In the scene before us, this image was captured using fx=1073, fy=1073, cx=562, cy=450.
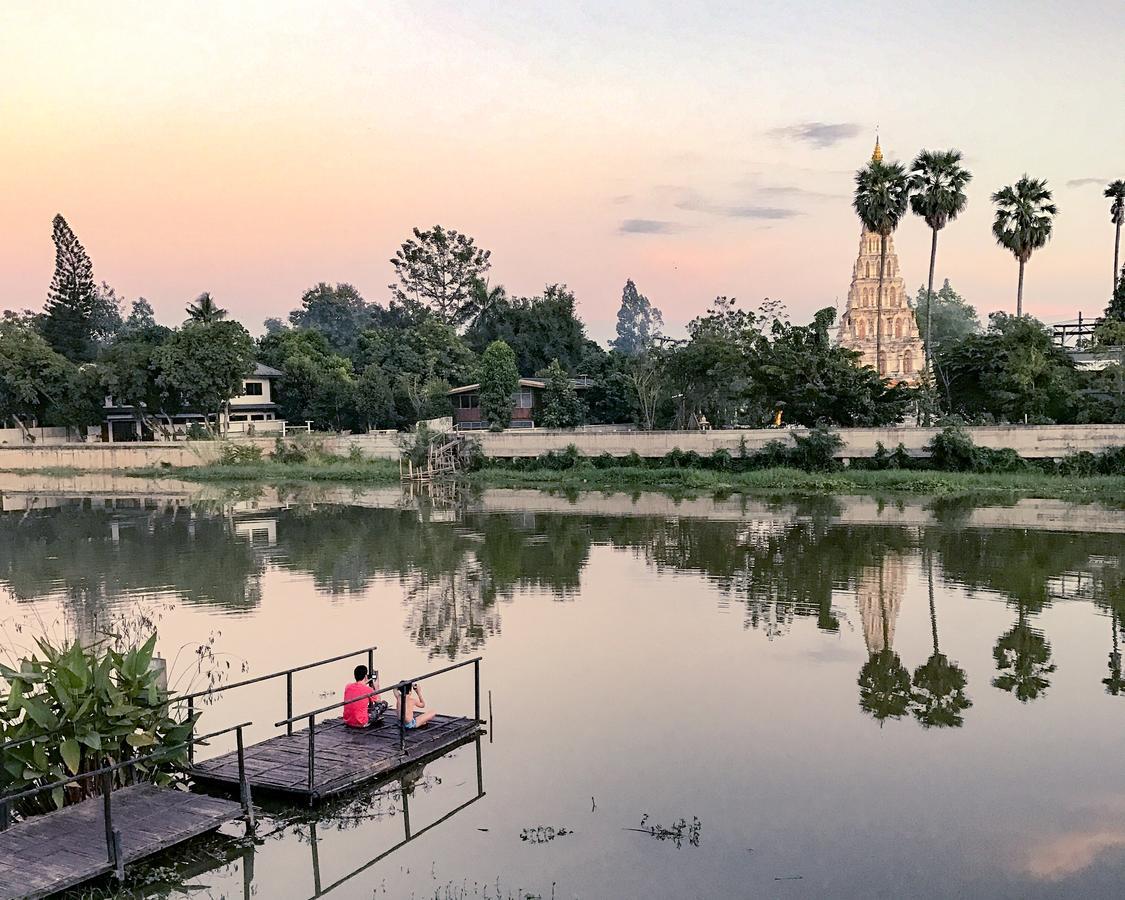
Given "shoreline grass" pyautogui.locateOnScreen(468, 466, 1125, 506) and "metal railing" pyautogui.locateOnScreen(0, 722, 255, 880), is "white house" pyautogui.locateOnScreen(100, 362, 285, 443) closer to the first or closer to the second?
"shoreline grass" pyautogui.locateOnScreen(468, 466, 1125, 506)

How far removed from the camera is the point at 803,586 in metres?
22.0

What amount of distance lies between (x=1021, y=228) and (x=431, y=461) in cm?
2854

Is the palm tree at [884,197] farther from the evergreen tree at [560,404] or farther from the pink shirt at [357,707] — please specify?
the pink shirt at [357,707]

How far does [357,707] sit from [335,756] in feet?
3.01

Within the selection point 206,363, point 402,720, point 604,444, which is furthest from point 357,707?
point 206,363

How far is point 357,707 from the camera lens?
40.2ft

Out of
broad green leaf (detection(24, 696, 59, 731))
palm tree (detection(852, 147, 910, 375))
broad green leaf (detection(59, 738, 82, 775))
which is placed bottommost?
broad green leaf (detection(59, 738, 82, 775))

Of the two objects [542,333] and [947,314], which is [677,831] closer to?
[542,333]

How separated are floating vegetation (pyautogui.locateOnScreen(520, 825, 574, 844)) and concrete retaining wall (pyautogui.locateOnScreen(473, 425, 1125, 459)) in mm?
35756

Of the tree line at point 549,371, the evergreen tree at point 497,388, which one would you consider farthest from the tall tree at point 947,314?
the evergreen tree at point 497,388

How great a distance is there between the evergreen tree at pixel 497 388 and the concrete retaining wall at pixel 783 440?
30.6 feet

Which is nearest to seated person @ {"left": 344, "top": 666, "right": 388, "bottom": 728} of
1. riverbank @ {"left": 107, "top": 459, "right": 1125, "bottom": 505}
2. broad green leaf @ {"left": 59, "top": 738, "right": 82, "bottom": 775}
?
broad green leaf @ {"left": 59, "top": 738, "right": 82, "bottom": 775}

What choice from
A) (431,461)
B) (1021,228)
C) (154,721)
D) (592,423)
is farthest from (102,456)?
(154,721)

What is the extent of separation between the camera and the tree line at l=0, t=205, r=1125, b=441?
45.3 metres
